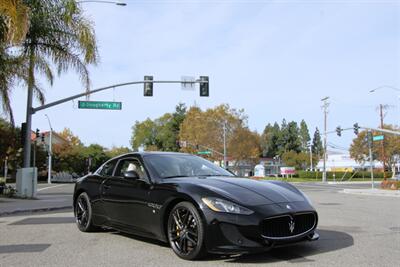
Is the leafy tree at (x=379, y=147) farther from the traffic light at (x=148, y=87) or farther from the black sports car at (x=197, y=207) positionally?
the black sports car at (x=197, y=207)

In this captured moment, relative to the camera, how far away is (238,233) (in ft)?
17.7

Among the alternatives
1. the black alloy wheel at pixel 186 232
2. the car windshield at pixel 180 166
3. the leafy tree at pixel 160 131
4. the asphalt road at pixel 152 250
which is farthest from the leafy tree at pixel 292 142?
the black alloy wheel at pixel 186 232

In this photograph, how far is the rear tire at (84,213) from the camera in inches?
322

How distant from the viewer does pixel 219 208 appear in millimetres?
5566

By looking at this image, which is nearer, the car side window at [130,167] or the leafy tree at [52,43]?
the car side window at [130,167]

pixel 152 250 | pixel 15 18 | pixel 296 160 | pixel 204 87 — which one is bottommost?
pixel 152 250

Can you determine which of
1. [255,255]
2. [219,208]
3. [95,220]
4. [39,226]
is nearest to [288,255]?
[255,255]

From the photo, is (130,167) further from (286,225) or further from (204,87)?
(204,87)

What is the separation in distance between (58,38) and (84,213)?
11882 millimetres

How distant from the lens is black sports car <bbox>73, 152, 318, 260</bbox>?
5.46 meters

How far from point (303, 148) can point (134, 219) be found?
14533 centimetres

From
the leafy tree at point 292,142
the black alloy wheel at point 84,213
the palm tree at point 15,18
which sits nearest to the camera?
the black alloy wheel at point 84,213

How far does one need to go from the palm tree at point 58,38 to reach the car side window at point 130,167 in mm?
10938

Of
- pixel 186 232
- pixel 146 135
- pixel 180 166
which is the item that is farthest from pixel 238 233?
pixel 146 135
